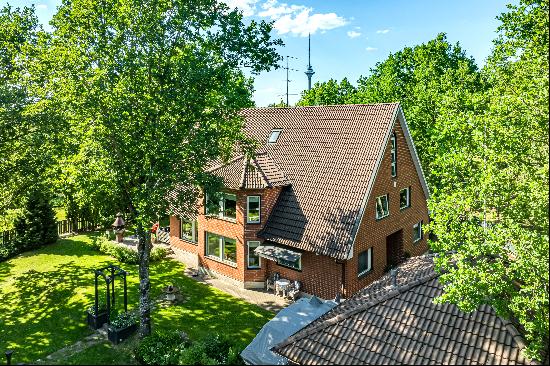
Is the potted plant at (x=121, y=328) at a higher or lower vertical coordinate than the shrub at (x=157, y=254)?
lower

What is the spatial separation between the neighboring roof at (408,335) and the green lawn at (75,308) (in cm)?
683

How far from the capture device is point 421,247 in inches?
1113

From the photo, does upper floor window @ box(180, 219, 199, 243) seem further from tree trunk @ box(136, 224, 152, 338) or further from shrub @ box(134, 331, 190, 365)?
shrub @ box(134, 331, 190, 365)

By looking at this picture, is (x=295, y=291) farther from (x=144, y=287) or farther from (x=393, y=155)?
(x=393, y=155)

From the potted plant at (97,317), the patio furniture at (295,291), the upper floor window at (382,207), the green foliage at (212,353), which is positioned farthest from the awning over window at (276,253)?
the potted plant at (97,317)

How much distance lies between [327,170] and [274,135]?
5877 mm

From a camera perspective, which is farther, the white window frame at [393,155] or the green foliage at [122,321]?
the white window frame at [393,155]

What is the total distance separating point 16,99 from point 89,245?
43.8ft

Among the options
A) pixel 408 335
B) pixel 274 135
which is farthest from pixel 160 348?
pixel 274 135

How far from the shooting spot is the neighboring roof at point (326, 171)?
2055 centimetres

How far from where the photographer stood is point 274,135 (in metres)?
27.4

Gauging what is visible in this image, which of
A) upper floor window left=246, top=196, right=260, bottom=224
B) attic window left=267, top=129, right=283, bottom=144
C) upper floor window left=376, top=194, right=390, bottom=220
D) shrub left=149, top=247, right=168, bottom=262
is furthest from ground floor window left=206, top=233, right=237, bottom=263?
upper floor window left=376, top=194, right=390, bottom=220

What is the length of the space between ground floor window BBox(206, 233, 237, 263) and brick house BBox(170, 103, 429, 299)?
6cm

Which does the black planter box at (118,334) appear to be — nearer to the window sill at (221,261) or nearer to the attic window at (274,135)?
the window sill at (221,261)
